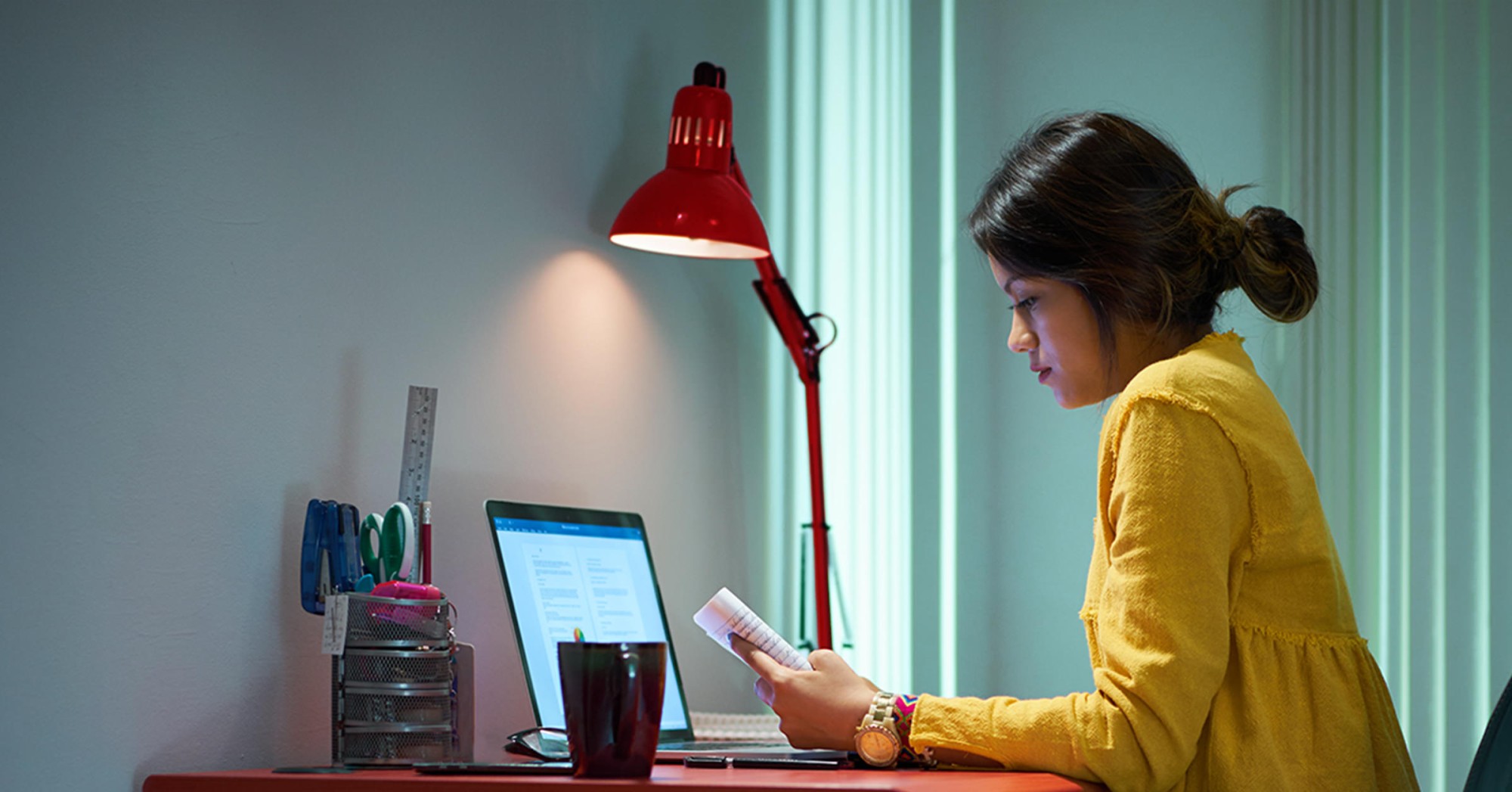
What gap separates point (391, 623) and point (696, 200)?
0.73 m

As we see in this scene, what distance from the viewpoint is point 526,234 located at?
1.79m

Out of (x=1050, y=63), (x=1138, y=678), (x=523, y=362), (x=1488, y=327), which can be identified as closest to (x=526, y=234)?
(x=523, y=362)

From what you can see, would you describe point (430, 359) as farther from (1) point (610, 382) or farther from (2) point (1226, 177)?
(2) point (1226, 177)

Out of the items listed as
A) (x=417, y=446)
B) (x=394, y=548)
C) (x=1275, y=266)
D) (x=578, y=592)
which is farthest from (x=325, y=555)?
(x=1275, y=266)

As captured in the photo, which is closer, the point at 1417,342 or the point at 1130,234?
the point at 1130,234

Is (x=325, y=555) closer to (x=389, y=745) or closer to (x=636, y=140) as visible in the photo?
(x=389, y=745)

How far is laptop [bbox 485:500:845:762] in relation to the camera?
5.03 feet

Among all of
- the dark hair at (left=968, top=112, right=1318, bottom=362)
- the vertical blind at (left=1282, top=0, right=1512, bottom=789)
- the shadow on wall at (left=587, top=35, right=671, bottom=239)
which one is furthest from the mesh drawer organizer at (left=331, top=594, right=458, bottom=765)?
the vertical blind at (left=1282, top=0, right=1512, bottom=789)

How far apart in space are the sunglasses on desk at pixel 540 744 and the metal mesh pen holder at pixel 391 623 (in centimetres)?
12

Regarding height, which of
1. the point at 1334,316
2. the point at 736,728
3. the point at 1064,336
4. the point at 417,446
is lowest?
the point at 736,728

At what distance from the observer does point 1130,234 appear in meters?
1.24

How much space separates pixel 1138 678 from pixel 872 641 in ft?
4.86

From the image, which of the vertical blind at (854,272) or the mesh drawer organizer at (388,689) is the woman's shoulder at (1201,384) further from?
the vertical blind at (854,272)

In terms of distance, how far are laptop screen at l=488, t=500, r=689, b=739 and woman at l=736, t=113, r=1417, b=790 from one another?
362 millimetres
